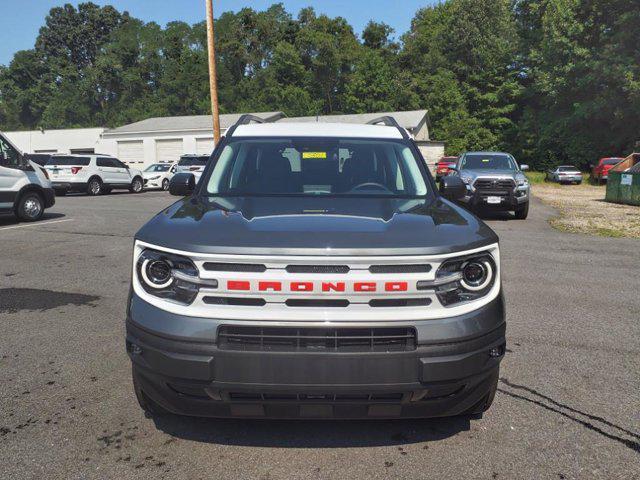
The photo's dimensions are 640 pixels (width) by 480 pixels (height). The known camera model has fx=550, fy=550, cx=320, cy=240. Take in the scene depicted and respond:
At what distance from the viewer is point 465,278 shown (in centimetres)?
266

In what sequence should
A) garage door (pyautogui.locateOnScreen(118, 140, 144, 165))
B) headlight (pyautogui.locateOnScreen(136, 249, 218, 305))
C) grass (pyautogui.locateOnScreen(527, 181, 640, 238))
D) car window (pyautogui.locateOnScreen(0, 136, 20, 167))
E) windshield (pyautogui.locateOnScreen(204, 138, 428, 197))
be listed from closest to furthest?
headlight (pyautogui.locateOnScreen(136, 249, 218, 305)) < windshield (pyautogui.locateOnScreen(204, 138, 428, 197)) < car window (pyautogui.locateOnScreen(0, 136, 20, 167)) < grass (pyautogui.locateOnScreen(527, 181, 640, 238)) < garage door (pyautogui.locateOnScreen(118, 140, 144, 165))

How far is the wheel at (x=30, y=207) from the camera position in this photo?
12.4 m

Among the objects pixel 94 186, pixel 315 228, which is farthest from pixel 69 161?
pixel 315 228

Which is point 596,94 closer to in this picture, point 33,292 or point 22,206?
point 22,206

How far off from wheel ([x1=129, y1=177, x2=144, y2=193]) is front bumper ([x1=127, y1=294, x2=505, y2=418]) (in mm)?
24518

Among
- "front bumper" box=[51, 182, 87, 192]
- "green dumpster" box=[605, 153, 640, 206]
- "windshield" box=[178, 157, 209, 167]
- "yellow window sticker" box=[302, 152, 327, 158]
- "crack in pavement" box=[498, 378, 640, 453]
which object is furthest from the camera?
"windshield" box=[178, 157, 209, 167]

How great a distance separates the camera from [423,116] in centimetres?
4831

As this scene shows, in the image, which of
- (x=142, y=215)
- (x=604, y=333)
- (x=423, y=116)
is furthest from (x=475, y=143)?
(x=604, y=333)

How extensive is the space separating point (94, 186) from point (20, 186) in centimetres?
1142

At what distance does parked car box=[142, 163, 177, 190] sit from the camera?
2802 cm

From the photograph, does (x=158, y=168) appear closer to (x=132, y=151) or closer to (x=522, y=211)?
(x=132, y=151)

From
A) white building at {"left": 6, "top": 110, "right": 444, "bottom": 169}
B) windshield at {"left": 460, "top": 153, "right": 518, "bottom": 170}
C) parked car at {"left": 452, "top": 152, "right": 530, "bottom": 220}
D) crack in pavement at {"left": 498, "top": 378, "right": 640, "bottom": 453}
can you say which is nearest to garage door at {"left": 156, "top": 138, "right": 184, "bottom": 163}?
white building at {"left": 6, "top": 110, "right": 444, "bottom": 169}

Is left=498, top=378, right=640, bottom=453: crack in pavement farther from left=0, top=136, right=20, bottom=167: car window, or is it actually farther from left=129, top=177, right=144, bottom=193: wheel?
left=129, top=177, right=144, bottom=193: wheel

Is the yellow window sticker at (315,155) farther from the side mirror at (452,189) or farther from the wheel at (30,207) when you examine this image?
the wheel at (30,207)
